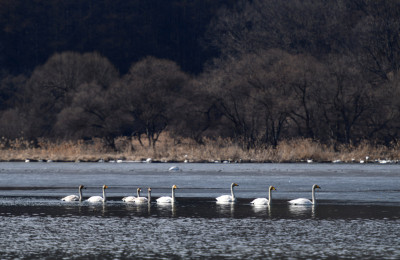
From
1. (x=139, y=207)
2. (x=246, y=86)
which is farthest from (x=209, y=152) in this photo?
(x=139, y=207)

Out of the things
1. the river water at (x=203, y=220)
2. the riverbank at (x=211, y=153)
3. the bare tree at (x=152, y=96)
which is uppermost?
the bare tree at (x=152, y=96)

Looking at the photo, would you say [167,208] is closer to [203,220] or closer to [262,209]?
[262,209]

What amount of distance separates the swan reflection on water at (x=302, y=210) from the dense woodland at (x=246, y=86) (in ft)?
90.6

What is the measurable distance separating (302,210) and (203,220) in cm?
386

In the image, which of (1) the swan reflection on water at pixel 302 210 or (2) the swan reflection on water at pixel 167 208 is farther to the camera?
(2) the swan reflection on water at pixel 167 208

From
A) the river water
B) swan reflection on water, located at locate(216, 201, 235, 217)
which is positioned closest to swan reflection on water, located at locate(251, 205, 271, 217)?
the river water

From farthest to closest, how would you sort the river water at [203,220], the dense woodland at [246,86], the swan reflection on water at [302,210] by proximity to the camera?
the dense woodland at [246,86] < the swan reflection on water at [302,210] < the river water at [203,220]

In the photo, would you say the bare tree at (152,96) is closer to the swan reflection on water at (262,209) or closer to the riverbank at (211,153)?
the riverbank at (211,153)

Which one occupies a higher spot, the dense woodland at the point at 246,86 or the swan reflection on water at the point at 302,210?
the dense woodland at the point at 246,86

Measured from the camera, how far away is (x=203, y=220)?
20797mm

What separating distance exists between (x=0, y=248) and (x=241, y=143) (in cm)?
3938

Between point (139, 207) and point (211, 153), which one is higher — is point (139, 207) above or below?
below

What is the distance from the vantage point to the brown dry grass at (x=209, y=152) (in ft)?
158

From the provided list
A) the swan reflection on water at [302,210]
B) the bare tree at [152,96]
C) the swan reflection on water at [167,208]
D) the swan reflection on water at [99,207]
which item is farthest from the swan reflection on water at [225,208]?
the bare tree at [152,96]
